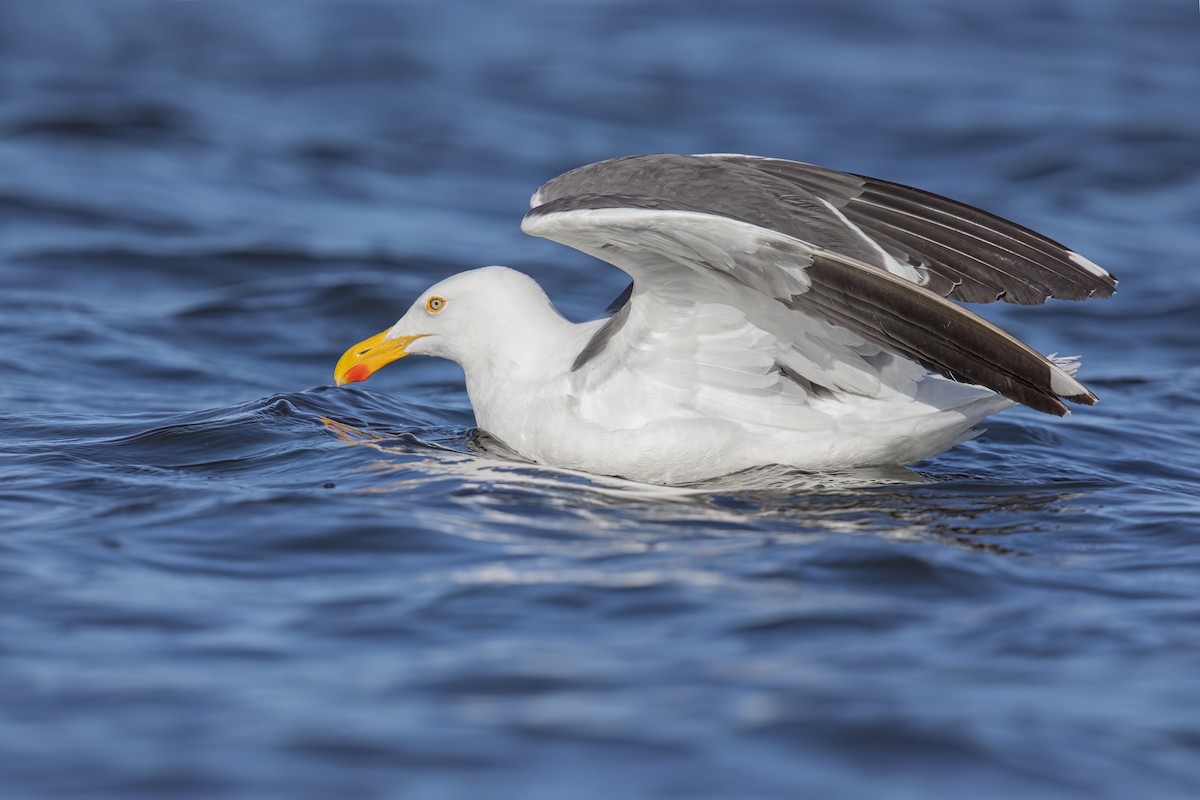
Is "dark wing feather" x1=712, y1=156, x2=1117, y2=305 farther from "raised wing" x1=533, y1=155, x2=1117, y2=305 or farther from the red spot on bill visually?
the red spot on bill

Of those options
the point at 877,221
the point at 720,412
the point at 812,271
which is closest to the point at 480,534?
the point at 720,412

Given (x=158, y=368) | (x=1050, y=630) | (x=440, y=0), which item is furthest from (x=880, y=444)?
Result: (x=440, y=0)

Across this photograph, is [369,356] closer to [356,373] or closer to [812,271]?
[356,373]

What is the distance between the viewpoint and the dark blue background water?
14.0 feet

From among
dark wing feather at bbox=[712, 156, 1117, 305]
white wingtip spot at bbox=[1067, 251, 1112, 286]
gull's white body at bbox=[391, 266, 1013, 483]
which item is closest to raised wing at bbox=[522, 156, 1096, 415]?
dark wing feather at bbox=[712, 156, 1117, 305]

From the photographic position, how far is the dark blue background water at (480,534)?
428cm

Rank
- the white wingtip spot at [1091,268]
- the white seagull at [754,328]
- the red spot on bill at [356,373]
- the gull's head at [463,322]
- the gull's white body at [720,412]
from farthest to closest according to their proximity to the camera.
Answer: the red spot on bill at [356,373], the gull's head at [463,322], the gull's white body at [720,412], the white wingtip spot at [1091,268], the white seagull at [754,328]

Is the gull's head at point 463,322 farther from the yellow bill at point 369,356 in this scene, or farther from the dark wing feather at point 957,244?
the dark wing feather at point 957,244

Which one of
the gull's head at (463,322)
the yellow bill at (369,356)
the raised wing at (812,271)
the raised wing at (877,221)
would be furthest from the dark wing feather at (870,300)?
the yellow bill at (369,356)

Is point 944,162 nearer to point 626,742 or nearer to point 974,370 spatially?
point 974,370

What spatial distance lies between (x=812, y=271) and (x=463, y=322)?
2.31m

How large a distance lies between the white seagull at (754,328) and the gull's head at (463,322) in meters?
0.01

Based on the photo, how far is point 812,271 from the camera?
19.5 feet

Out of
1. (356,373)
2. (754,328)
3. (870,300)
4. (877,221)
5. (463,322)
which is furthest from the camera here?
(356,373)
